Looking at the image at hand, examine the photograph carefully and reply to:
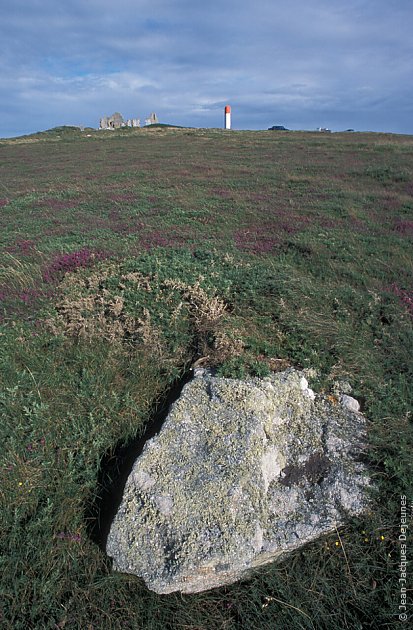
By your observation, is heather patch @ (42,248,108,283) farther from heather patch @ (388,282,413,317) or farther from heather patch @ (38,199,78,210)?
heather patch @ (38,199,78,210)

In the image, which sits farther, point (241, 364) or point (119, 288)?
point (119, 288)

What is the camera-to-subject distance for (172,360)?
5.75 metres

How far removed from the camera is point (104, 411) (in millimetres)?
4969

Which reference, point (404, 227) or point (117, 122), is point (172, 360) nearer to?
point (404, 227)

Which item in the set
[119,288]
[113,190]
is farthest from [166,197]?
[119,288]

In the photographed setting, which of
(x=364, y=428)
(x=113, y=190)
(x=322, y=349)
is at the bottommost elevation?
(x=364, y=428)

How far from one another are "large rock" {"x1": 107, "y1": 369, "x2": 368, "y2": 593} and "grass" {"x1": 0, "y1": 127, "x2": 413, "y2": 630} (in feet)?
0.64

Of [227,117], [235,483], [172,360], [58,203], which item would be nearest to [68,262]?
[172,360]

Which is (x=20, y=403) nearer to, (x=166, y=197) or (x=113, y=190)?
(x=166, y=197)

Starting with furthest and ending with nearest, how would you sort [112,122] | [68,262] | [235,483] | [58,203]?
[112,122] → [58,203] → [68,262] → [235,483]

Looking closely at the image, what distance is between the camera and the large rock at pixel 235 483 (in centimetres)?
378

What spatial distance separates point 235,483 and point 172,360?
2014 mm

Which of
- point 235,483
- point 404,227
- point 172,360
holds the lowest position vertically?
point 235,483

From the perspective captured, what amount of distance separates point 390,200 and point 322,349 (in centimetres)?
1228
